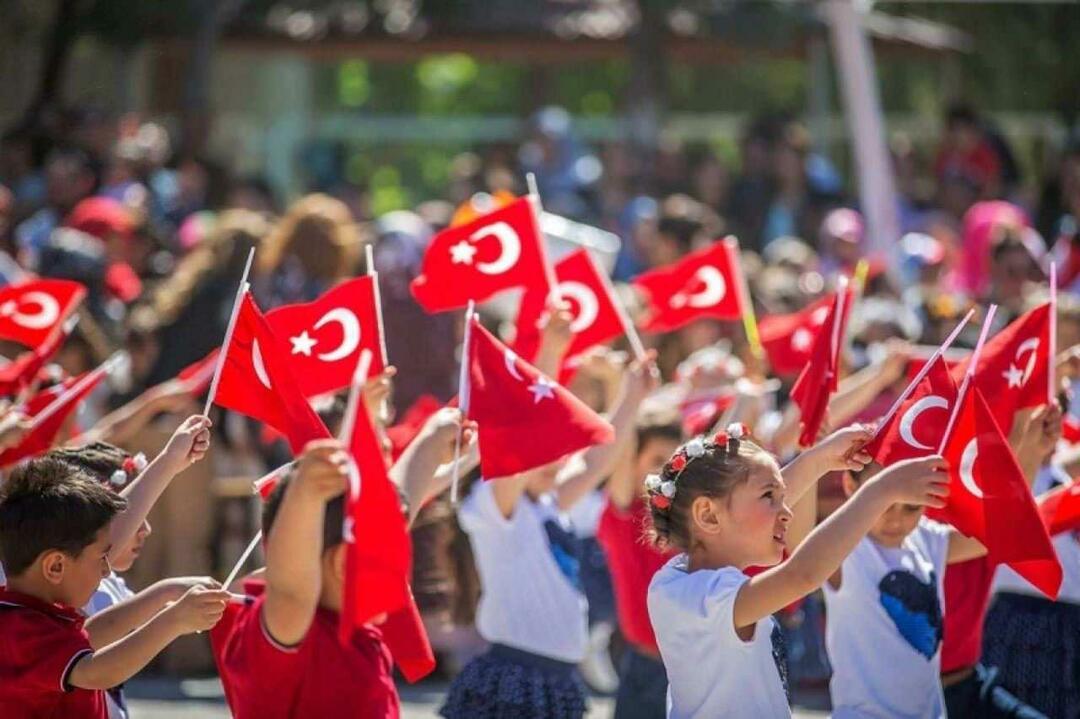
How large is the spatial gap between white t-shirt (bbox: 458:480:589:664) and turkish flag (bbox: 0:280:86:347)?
5.44ft

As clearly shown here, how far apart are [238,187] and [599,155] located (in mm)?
3370

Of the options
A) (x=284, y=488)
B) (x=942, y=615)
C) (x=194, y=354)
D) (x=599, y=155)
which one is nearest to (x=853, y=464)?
(x=942, y=615)

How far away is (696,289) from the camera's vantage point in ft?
27.8

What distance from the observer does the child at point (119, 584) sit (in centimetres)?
500

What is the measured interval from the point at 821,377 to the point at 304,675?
2.05 metres

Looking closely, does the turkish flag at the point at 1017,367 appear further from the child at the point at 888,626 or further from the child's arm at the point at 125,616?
the child's arm at the point at 125,616

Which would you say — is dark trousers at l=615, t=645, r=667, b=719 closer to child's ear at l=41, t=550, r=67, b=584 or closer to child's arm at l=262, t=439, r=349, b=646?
child's ear at l=41, t=550, r=67, b=584

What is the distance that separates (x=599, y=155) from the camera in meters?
15.8

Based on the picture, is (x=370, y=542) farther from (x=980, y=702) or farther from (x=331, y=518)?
(x=980, y=702)

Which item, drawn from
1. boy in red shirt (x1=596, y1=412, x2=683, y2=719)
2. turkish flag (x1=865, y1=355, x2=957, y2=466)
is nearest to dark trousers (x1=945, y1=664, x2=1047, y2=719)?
boy in red shirt (x1=596, y1=412, x2=683, y2=719)

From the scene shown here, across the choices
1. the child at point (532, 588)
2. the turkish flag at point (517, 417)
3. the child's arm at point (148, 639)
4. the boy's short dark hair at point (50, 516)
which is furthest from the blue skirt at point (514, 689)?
the child's arm at point (148, 639)

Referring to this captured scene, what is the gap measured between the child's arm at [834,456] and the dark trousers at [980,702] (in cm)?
144

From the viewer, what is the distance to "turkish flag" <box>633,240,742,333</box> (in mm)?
8352

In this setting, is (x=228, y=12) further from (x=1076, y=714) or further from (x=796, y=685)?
(x=1076, y=714)
